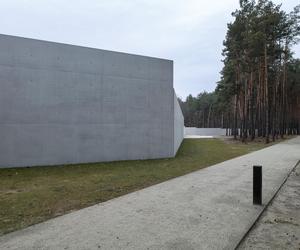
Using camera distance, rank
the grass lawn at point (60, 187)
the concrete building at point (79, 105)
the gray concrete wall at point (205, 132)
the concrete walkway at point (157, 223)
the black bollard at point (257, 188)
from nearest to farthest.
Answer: the concrete walkway at point (157, 223), the grass lawn at point (60, 187), the black bollard at point (257, 188), the concrete building at point (79, 105), the gray concrete wall at point (205, 132)

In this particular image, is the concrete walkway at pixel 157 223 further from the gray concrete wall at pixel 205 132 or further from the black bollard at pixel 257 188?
the gray concrete wall at pixel 205 132

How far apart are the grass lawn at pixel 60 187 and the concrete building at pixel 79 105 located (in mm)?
891

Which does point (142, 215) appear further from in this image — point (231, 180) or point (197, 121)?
point (197, 121)

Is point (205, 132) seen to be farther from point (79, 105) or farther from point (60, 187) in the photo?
point (60, 187)

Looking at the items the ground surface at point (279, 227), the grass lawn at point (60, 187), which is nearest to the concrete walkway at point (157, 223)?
the ground surface at point (279, 227)

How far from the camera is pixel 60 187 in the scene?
22.7ft

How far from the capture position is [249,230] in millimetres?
3924

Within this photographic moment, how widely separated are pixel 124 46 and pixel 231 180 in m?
18.0

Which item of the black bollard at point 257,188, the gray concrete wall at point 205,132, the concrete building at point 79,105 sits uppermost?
the concrete building at point 79,105

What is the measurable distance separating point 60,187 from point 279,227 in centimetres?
493

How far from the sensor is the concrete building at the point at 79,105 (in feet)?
33.0

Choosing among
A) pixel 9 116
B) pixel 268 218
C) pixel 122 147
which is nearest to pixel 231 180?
pixel 268 218

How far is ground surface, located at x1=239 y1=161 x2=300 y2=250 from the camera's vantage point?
11.5ft

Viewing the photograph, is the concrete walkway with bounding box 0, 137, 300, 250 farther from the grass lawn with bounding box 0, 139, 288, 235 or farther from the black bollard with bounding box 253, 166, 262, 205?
the grass lawn with bounding box 0, 139, 288, 235
